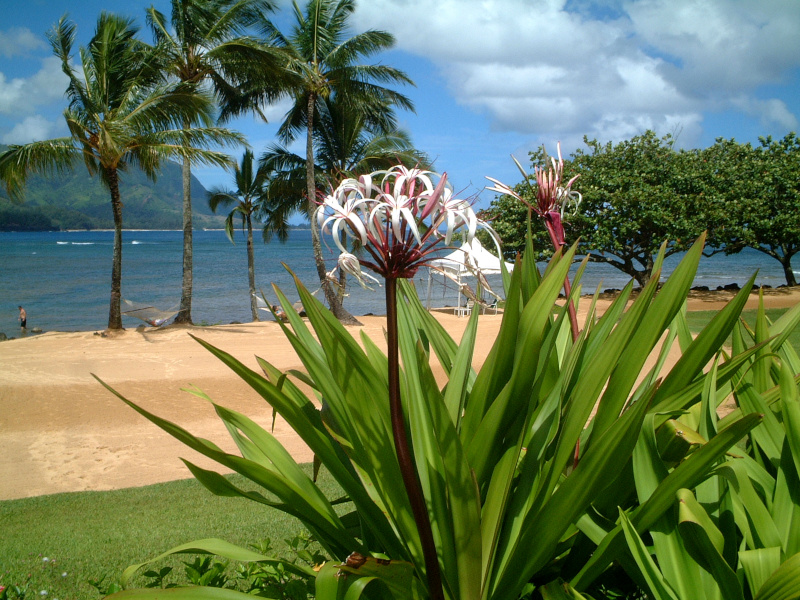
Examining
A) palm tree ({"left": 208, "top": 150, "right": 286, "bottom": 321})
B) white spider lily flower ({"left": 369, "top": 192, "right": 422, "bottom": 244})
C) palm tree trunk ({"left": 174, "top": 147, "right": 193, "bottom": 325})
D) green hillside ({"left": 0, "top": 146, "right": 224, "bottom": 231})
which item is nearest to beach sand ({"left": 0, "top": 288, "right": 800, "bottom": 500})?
palm tree trunk ({"left": 174, "top": 147, "right": 193, "bottom": 325})

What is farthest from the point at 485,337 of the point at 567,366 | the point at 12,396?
the point at 567,366

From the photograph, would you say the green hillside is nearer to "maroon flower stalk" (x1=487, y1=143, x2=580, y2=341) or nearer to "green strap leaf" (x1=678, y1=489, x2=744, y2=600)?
"maroon flower stalk" (x1=487, y1=143, x2=580, y2=341)

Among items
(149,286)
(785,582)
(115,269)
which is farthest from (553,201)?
(149,286)

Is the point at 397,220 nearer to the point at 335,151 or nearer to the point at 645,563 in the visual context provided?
the point at 645,563

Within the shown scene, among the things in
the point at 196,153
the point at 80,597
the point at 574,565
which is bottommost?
the point at 80,597

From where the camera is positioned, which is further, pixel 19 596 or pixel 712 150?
pixel 712 150

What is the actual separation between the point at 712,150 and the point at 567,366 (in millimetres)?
23807

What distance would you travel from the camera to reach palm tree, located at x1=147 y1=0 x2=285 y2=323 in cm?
1617

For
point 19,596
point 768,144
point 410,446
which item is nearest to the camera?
point 410,446

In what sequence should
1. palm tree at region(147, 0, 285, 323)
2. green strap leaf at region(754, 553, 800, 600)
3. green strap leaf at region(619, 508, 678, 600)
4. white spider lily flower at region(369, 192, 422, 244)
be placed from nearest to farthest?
1. white spider lily flower at region(369, 192, 422, 244)
2. green strap leaf at region(754, 553, 800, 600)
3. green strap leaf at region(619, 508, 678, 600)
4. palm tree at region(147, 0, 285, 323)

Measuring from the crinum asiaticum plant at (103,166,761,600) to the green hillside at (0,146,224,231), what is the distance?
138 m

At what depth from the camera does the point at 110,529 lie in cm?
491

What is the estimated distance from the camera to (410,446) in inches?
65.2

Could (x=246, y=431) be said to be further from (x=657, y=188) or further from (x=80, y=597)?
(x=657, y=188)
